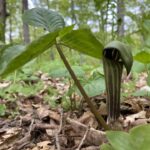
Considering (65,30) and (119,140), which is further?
(65,30)

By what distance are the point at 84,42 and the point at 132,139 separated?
332 mm

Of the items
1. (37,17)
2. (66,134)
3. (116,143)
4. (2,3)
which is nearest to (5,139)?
(66,134)

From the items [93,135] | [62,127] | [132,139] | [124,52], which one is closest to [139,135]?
[132,139]

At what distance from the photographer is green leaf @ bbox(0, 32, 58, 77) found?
677mm

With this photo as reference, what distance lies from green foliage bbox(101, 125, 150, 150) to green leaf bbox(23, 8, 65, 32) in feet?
1.58

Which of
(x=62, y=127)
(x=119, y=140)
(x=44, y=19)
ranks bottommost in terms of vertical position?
(x=62, y=127)

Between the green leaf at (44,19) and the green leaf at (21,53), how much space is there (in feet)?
0.65

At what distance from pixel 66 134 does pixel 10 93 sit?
96cm

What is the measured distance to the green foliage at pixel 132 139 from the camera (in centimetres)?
52

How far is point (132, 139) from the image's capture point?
0.54 meters

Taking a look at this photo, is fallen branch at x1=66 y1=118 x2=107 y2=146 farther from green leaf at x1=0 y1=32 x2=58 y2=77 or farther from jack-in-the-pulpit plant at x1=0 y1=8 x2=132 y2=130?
green leaf at x1=0 y1=32 x2=58 y2=77

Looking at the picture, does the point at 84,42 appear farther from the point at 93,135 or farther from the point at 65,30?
the point at 93,135

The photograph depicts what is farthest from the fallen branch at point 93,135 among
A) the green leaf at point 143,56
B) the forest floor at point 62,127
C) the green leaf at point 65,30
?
the green leaf at point 65,30

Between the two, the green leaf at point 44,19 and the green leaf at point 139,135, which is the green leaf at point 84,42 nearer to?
the green leaf at point 44,19
